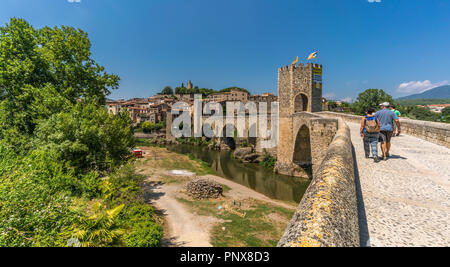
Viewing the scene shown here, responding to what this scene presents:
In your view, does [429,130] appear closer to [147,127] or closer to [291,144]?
[291,144]

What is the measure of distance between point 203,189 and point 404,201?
13411 millimetres

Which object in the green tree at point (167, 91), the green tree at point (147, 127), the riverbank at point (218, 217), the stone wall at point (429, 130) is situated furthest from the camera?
the green tree at point (167, 91)

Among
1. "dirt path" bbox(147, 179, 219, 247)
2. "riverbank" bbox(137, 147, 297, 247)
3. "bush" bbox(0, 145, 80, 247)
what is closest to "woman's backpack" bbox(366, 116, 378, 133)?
"riverbank" bbox(137, 147, 297, 247)

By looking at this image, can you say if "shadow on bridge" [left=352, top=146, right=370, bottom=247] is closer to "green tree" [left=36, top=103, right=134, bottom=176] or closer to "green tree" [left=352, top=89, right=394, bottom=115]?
"green tree" [left=36, top=103, right=134, bottom=176]

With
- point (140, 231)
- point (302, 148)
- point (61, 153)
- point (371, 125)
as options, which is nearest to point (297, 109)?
point (302, 148)

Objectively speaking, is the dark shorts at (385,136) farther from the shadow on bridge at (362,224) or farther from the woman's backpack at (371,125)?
the shadow on bridge at (362,224)

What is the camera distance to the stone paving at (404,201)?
2.32 m

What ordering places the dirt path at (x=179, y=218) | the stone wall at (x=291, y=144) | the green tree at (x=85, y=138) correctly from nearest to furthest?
1. the green tree at (x=85, y=138)
2. the dirt path at (x=179, y=218)
3. the stone wall at (x=291, y=144)

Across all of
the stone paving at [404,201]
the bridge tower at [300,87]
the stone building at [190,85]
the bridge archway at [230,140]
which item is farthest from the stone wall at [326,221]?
the stone building at [190,85]

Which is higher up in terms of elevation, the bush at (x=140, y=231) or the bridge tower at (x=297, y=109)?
the bridge tower at (x=297, y=109)

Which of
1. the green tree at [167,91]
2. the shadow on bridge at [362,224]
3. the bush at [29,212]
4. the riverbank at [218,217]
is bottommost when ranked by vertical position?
the riverbank at [218,217]

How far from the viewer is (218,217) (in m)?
12.5

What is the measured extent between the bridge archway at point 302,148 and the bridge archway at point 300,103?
2.71m

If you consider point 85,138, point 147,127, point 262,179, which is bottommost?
point 262,179
